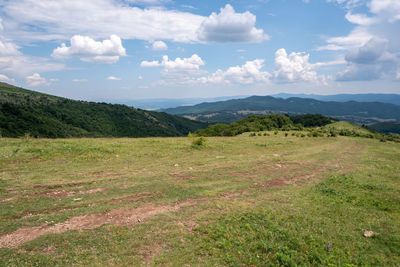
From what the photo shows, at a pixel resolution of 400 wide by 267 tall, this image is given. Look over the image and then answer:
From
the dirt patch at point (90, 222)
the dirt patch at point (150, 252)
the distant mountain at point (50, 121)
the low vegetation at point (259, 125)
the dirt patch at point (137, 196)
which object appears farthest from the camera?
the distant mountain at point (50, 121)

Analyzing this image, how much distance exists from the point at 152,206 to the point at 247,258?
541cm

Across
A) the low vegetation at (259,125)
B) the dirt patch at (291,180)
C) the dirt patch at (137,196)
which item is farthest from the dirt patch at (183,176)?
the low vegetation at (259,125)

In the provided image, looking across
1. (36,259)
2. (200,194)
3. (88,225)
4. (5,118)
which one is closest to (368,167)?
(200,194)

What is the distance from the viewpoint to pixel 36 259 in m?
6.64

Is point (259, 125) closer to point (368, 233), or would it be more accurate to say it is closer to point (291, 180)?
point (291, 180)

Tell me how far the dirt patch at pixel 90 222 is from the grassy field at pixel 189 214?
43 mm

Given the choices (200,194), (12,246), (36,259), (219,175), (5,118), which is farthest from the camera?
(5,118)

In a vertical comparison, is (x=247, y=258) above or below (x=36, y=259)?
below

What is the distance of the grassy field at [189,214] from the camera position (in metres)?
7.34

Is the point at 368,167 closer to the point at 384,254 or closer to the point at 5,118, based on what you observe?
the point at 384,254

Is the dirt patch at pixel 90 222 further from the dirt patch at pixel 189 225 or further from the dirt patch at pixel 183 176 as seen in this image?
the dirt patch at pixel 183 176

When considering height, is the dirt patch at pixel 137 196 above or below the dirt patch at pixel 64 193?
below

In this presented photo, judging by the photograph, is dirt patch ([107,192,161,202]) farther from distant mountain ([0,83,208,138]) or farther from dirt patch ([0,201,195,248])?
distant mountain ([0,83,208,138])

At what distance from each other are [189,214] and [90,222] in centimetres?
438
